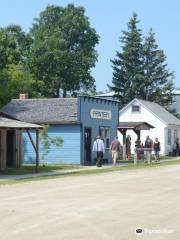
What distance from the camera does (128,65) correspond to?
8281 cm

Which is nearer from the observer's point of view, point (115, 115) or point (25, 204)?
point (25, 204)

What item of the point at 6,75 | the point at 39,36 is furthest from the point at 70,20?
the point at 6,75

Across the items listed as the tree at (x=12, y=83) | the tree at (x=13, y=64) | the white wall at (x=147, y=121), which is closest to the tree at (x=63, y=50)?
the tree at (x=13, y=64)

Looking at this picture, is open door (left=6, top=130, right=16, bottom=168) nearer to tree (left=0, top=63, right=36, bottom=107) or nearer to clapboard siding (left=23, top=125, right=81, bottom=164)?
clapboard siding (left=23, top=125, right=81, bottom=164)

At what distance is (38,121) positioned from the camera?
137 feet

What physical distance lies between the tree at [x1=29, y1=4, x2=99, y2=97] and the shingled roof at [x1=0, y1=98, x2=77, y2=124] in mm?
34662

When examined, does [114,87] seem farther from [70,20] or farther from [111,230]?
[111,230]

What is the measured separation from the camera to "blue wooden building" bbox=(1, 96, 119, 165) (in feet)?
134

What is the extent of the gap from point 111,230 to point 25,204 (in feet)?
16.7

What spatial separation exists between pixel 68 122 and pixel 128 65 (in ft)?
141

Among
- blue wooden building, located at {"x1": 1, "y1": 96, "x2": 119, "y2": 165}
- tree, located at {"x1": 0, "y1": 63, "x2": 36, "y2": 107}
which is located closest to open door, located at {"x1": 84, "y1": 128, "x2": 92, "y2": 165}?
blue wooden building, located at {"x1": 1, "y1": 96, "x2": 119, "y2": 165}

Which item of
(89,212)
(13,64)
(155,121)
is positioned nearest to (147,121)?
(155,121)

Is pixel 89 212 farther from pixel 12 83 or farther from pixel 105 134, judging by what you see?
pixel 12 83

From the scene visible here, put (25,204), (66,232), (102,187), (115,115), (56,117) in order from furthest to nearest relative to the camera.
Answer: (115,115) < (56,117) < (102,187) < (25,204) < (66,232)
